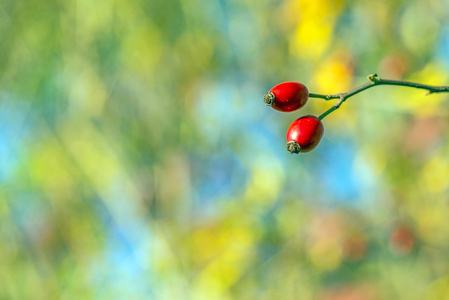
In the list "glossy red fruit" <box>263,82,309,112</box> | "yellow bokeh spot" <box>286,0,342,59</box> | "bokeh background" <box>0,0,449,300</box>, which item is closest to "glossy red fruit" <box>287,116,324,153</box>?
"glossy red fruit" <box>263,82,309,112</box>

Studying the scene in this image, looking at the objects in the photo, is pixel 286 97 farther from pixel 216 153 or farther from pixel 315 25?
pixel 216 153

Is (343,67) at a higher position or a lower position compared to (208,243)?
higher

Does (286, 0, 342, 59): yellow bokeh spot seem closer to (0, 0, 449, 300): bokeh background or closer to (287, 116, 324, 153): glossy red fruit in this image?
(0, 0, 449, 300): bokeh background

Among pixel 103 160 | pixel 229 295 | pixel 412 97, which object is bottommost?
pixel 229 295

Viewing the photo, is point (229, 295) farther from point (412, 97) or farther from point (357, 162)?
point (412, 97)

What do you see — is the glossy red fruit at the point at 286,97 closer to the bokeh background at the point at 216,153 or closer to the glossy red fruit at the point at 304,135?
the glossy red fruit at the point at 304,135

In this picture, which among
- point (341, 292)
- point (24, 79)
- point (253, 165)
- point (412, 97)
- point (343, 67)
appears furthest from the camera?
point (24, 79)

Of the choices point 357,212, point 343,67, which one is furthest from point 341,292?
point 343,67

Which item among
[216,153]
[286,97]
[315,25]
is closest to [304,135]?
[286,97]
